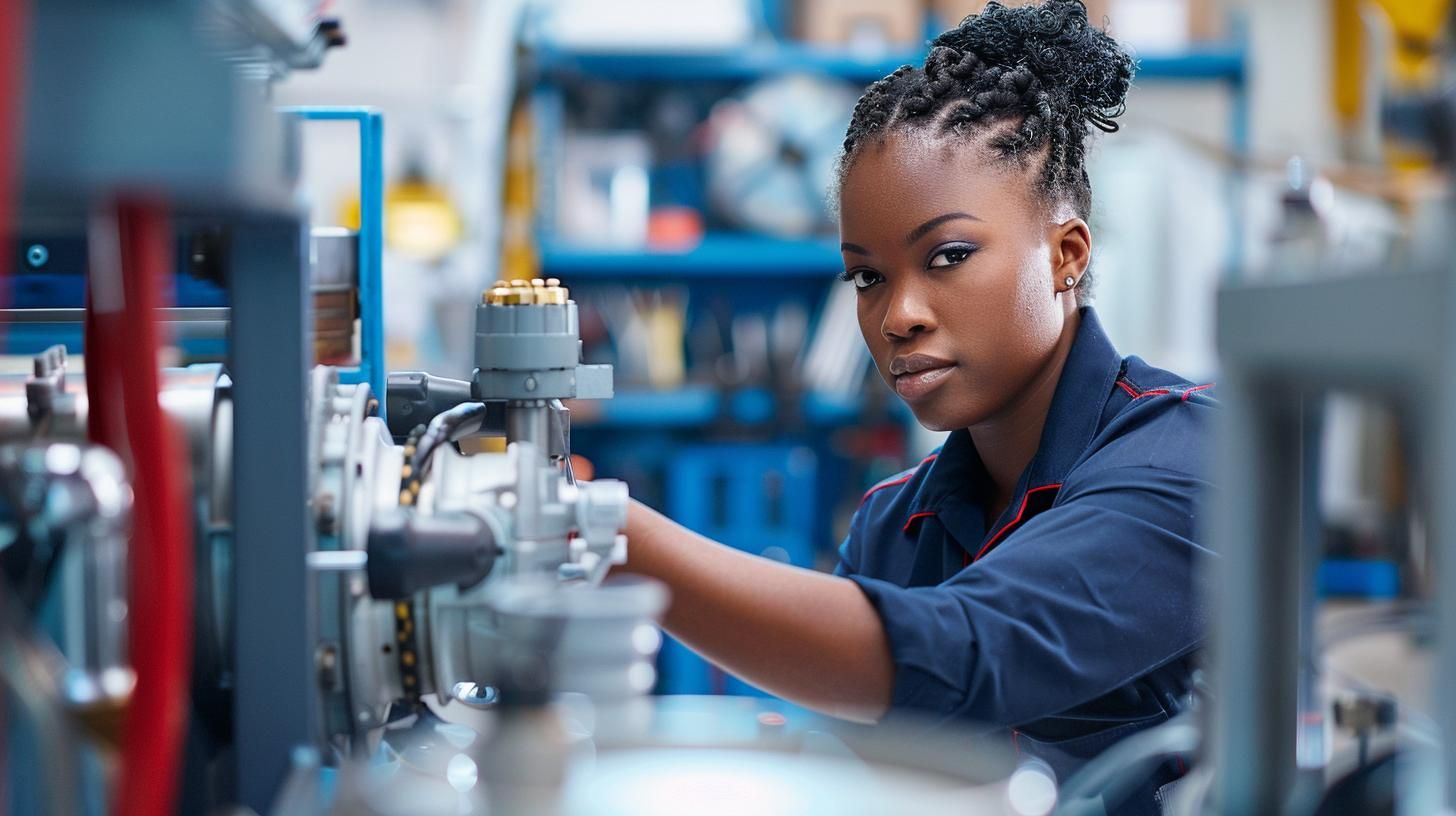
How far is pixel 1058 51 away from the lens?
1.17 m

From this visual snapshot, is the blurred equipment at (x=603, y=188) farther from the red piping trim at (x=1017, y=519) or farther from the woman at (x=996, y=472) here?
the red piping trim at (x=1017, y=519)

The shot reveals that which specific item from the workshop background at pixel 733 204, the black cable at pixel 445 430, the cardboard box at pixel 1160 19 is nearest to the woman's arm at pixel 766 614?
the black cable at pixel 445 430

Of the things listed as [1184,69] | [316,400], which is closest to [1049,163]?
[316,400]

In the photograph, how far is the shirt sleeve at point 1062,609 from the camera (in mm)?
837

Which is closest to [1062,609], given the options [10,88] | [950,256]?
[950,256]

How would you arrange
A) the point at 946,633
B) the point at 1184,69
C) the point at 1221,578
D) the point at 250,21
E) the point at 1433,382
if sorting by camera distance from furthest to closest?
the point at 1184,69 < the point at 946,633 < the point at 250,21 < the point at 1221,578 < the point at 1433,382

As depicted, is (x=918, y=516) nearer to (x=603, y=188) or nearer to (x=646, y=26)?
(x=603, y=188)

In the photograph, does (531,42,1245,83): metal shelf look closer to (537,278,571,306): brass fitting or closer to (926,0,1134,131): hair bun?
(926,0,1134,131): hair bun

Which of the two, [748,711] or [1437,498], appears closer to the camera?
[1437,498]

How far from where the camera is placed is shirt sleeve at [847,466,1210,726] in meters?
0.84

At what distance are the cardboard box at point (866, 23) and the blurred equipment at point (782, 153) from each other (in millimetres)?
161

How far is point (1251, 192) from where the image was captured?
337 centimetres

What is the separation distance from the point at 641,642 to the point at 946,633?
0.40m

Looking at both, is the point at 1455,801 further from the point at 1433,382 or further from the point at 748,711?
the point at 748,711
